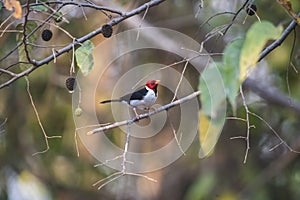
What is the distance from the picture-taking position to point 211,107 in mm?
899

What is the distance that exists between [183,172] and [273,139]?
619mm

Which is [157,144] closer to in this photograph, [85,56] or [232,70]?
[85,56]

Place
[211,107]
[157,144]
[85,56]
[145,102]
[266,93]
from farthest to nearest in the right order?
[157,144], [266,93], [145,102], [85,56], [211,107]

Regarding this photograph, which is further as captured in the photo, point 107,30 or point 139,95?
point 139,95

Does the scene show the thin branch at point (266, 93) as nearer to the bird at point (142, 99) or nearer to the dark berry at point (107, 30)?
the bird at point (142, 99)

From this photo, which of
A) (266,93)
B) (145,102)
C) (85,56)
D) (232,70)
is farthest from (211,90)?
(266,93)

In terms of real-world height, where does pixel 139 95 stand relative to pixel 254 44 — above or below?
below

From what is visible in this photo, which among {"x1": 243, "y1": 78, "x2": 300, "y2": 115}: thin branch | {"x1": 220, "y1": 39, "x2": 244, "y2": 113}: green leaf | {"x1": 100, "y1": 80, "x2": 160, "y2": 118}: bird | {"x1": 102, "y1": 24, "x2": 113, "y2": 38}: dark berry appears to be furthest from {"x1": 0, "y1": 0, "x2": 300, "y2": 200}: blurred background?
{"x1": 220, "y1": 39, "x2": 244, "y2": 113}: green leaf

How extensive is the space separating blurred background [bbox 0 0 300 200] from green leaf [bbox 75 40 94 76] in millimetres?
1642

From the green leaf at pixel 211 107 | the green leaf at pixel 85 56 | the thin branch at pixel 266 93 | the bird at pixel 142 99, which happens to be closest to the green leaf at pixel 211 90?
the green leaf at pixel 211 107

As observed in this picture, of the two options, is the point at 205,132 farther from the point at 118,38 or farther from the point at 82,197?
the point at 82,197

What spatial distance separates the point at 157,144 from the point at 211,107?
8.81ft

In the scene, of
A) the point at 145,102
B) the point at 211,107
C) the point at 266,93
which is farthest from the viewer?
the point at 266,93

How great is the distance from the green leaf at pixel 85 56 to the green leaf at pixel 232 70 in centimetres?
45
